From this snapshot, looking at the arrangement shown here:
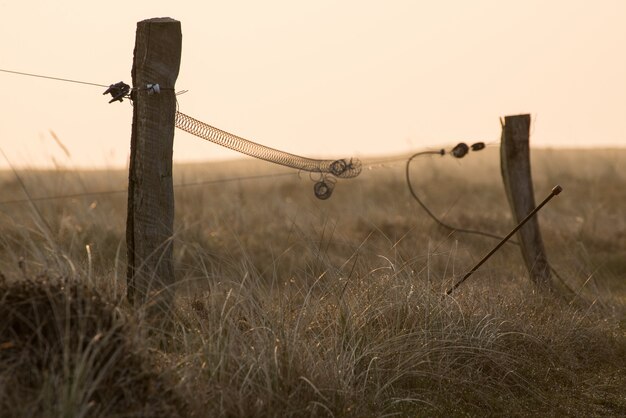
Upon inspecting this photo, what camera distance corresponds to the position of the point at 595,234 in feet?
43.6

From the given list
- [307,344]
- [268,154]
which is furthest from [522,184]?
[307,344]

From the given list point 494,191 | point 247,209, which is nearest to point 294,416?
point 247,209

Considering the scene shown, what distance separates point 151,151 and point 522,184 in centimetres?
436

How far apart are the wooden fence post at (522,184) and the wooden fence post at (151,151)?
402 cm

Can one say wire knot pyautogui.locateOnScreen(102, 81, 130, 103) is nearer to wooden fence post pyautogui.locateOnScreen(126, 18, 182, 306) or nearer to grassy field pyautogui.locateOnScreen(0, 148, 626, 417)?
wooden fence post pyautogui.locateOnScreen(126, 18, 182, 306)

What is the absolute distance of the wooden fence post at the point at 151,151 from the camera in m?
5.97

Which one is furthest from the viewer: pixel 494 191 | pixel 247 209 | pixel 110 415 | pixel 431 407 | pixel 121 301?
pixel 494 191

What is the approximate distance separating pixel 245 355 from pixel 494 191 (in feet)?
48.9

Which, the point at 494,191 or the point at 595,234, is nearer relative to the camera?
the point at 595,234

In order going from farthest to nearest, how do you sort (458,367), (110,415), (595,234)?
(595,234)
(458,367)
(110,415)

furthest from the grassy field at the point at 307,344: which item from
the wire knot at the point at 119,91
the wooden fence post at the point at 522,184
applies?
the wire knot at the point at 119,91

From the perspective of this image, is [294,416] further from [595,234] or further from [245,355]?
[595,234]

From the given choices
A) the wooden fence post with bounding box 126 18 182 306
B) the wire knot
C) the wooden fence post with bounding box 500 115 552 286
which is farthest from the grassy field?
the wire knot

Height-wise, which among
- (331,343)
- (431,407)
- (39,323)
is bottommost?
(431,407)
